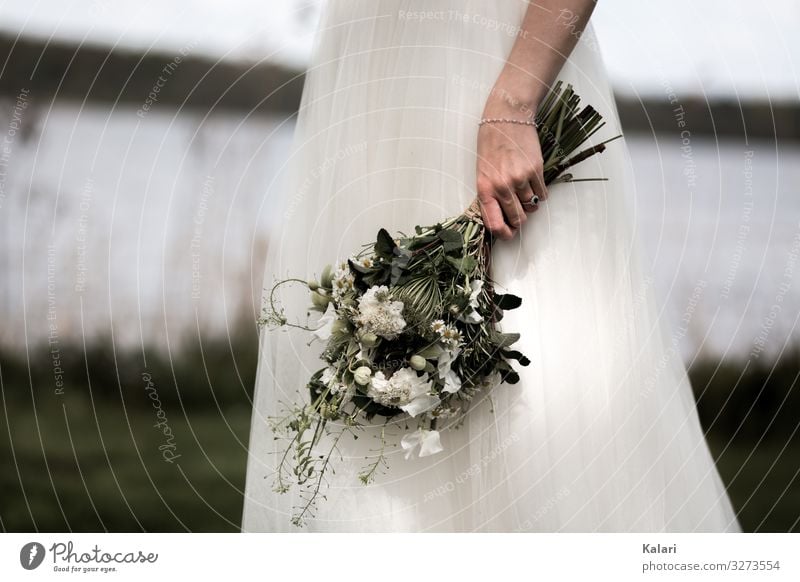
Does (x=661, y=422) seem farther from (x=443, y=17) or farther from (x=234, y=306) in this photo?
(x=234, y=306)

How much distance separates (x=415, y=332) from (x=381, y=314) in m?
0.05

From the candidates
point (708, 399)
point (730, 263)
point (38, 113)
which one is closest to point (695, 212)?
point (730, 263)

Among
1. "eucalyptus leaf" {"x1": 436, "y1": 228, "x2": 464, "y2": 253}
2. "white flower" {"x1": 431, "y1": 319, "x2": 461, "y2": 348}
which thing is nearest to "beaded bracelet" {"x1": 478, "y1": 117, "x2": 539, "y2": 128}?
"eucalyptus leaf" {"x1": 436, "y1": 228, "x2": 464, "y2": 253}

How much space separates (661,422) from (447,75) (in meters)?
0.48

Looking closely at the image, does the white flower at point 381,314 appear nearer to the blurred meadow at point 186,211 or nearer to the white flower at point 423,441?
the white flower at point 423,441

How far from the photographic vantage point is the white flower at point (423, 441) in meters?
0.90

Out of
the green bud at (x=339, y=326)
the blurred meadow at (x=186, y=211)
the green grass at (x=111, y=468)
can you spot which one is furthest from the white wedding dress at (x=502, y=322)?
the green grass at (x=111, y=468)

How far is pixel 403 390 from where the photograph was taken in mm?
855

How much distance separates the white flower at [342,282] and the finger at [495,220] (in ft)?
0.55

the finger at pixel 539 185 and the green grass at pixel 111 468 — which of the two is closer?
the finger at pixel 539 185

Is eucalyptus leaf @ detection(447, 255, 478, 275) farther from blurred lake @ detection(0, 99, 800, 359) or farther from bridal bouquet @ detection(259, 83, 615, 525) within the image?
blurred lake @ detection(0, 99, 800, 359)
